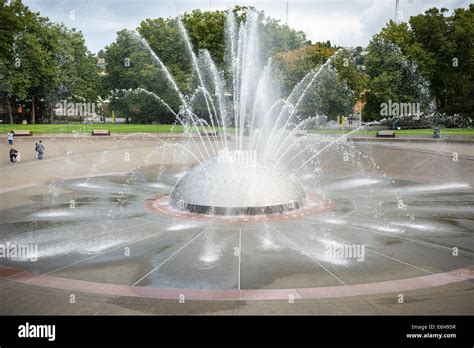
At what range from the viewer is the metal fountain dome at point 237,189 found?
15.3m

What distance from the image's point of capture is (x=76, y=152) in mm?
30438

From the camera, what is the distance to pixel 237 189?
1538 cm

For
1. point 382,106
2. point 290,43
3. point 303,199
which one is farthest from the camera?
point 290,43

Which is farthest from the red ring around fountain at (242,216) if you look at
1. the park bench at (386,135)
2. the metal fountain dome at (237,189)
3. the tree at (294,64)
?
the tree at (294,64)

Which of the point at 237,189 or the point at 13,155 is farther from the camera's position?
the point at 13,155

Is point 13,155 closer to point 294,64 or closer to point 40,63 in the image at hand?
point 40,63

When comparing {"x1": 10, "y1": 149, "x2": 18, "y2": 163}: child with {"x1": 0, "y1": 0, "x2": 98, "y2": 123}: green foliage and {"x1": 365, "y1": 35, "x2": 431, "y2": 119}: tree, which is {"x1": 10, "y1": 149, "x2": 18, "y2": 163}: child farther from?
{"x1": 365, "y1": 35, "x2": 431, "y2": 119}: tree

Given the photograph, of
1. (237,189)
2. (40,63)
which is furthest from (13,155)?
(40,63)

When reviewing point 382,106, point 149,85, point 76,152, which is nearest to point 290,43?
point 382,106

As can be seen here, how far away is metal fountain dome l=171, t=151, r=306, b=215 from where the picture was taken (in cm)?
1526

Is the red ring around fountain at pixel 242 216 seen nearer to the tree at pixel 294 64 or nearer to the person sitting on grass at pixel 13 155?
the person sitting on grass at pixel 13 155

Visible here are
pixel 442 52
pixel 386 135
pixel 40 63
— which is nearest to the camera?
pixel 386 135
